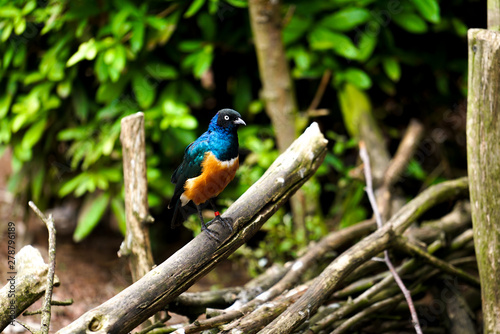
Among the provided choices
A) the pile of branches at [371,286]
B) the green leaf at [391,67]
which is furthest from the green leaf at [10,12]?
the green leaf at [391,67]

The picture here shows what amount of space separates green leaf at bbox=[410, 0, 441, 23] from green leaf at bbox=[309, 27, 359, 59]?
0.55m

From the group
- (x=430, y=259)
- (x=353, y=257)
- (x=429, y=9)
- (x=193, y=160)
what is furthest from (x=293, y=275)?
(x=429, y=9)

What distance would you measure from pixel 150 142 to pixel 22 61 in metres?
1.22

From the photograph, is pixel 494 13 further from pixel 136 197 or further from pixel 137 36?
pixel 137 36

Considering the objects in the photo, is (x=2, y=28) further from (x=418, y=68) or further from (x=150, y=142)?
(x=418, y=68)

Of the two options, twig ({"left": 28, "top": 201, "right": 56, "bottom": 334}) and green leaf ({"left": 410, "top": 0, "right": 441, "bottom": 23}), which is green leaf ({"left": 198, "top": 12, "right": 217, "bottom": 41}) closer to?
green leaf ({"left": 410, "top": 0, "right": 441, "bottom": 23})

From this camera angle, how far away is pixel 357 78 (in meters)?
4.47

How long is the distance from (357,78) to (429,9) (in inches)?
29.3

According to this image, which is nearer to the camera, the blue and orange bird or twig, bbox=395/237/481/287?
the blue and orange bird

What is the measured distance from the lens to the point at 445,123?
5.36 m

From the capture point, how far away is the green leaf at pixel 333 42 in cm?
426

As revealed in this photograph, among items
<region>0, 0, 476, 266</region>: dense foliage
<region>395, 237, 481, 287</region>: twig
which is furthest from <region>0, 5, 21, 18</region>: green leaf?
<region>395, 237, 481, 287</region>: twig

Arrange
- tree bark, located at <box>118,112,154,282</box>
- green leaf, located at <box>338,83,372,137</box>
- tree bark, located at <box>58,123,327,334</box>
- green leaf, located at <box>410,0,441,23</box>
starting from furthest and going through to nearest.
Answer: green leaf, located at <box>338,83,372,137</box> → green leaf, located at <box>410,0,441,23</box> → tree bark, located at <box>118,112,154,282</box> → tree bark, located at <box>58,123,327,334</box>

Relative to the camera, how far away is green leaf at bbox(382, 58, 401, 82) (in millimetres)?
4527
